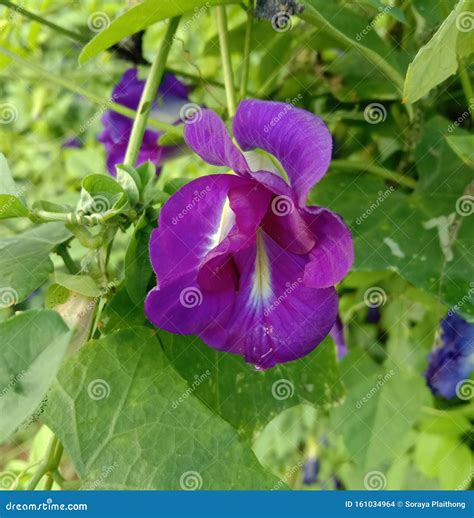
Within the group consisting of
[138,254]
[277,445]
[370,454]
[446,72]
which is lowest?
[277,445]

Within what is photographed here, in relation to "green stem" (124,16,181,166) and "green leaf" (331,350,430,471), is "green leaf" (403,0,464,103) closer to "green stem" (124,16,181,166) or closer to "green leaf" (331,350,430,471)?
"green stem" (124,16,181,166)

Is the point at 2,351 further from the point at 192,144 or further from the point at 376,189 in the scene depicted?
the point at 376,189

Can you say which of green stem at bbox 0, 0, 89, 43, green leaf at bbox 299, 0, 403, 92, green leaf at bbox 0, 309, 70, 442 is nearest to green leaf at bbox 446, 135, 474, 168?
green leaf at bbox 299, 0, 403, 92

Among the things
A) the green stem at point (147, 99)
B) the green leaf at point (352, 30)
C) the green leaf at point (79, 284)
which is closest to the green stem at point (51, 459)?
the green leaf at point (79, 284)

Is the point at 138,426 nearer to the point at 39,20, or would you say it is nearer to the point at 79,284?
the point at 79,284

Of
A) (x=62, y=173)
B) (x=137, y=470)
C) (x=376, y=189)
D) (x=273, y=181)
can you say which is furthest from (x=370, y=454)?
(x=62, y=173)

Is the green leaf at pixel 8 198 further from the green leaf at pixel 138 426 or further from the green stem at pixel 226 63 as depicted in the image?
the green stem at pixel 226 63
